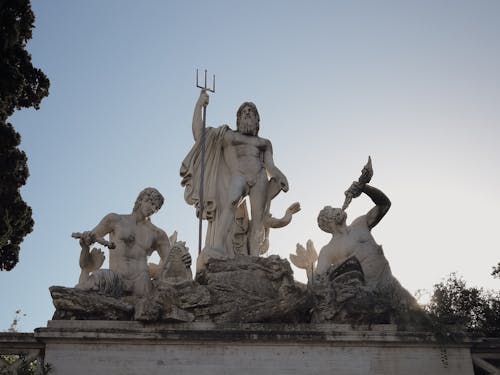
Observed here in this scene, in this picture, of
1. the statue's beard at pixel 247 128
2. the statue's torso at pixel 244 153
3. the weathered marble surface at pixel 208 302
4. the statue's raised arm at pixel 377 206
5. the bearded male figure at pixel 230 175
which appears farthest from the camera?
the statue's beard at pixel 247 128

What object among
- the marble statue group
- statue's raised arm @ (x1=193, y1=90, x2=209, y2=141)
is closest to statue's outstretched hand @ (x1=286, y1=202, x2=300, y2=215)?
the marble statue group

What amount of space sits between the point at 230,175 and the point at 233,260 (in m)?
2.50

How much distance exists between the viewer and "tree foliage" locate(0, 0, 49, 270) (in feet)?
51.6

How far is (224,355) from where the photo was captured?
9.52 metres

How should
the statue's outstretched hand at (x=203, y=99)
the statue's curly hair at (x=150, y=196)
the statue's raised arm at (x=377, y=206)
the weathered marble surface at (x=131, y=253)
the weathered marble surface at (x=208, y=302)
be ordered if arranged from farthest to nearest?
the statue's outstretched hand at (x=203, y=99) < the statue's raised arm at (x=377, y=206) < the statue's curly hair at (x=150, y=196) < the weathered marble surface at (x=131, y=253) < the weathered marble surface at (x=208, y=302)

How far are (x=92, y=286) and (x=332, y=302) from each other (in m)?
3.55

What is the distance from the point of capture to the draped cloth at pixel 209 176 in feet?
40.4

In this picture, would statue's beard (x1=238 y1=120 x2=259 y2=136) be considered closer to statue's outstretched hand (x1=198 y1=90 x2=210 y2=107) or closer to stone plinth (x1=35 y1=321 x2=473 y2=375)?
statue's outstretched hand (x1=198 y1=90 x2=210 y2=107)

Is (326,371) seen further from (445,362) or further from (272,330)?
(445,362)

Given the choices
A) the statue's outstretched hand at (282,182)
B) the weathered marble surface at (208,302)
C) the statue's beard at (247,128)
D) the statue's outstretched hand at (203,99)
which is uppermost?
the statue's outstretched hand at (203,99)

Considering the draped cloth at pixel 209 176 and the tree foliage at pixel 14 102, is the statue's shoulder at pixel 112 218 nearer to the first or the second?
the draped cloth at pixel 209 176

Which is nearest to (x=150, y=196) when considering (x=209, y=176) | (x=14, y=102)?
(x=209, y=176)

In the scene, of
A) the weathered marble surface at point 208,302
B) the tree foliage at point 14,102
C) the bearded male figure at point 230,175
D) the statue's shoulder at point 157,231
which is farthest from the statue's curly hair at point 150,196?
the tree foliage at point 14,102

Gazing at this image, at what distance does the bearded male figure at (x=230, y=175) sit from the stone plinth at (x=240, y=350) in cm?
244
